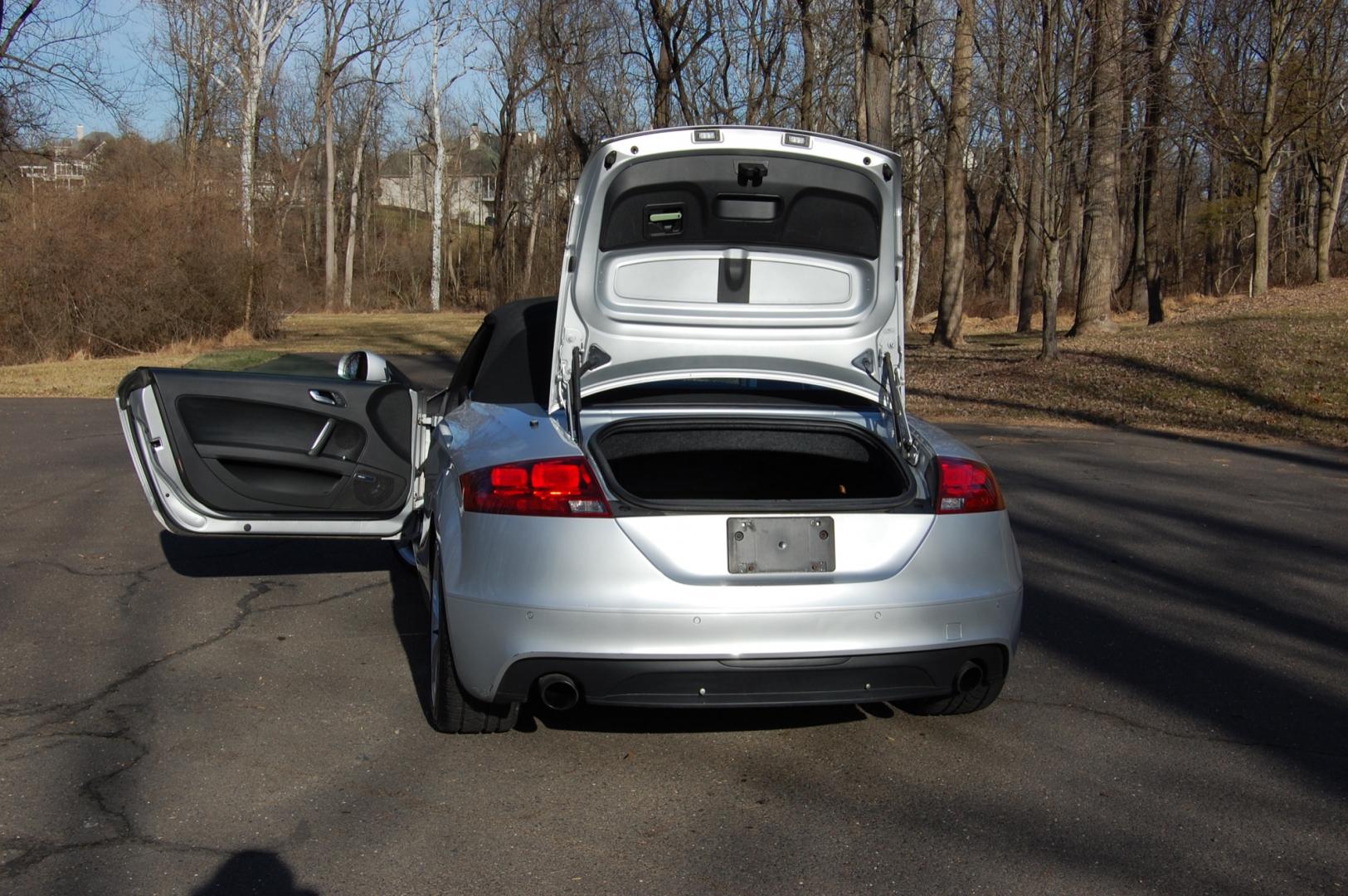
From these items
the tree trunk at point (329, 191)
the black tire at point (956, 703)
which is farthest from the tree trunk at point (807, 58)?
the tree trunk at point (329, 191)

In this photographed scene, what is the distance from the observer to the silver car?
3781 millimetres

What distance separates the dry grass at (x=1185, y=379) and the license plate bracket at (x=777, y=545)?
11.5 m

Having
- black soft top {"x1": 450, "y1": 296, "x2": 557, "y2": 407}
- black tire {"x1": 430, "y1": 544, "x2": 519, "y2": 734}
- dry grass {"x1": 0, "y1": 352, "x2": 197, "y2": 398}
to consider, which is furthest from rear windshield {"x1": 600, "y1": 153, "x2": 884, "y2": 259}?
dry grass {"x1": 0, "y1": 352, "x2": 197, "y2": 398}

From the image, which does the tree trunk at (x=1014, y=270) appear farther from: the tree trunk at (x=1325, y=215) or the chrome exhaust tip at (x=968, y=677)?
the chrome exhaust tip at (x=968, y=677)

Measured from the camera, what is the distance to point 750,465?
5375 millimetres

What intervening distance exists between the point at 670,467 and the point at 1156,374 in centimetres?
1448

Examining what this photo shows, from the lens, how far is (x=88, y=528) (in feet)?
26.6

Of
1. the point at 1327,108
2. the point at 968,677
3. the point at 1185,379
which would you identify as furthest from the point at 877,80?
the point at 968,677

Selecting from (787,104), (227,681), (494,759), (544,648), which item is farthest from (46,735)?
(787,104)

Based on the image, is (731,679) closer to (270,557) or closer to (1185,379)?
(270,557)

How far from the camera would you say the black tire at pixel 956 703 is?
443cm

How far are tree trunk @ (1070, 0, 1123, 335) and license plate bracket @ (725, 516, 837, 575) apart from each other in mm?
14716

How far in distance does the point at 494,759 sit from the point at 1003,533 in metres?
1.87

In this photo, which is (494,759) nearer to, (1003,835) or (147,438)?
(1003,835)
